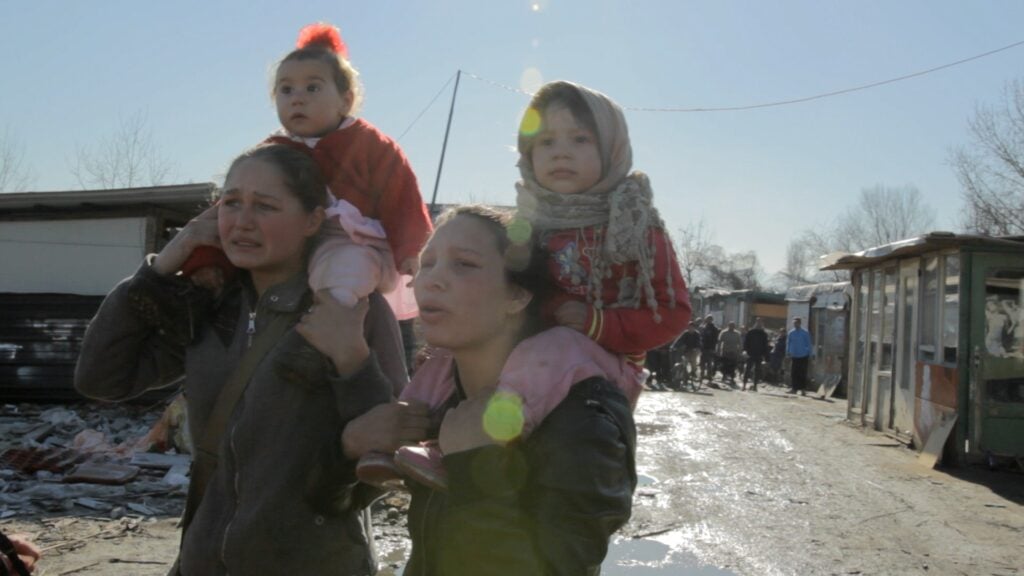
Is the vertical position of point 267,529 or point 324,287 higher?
point 324,287

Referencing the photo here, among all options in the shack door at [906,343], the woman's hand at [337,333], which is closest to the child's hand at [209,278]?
the woman's hand at [337,333]

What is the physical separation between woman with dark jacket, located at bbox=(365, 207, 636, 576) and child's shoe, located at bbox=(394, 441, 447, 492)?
0.03m

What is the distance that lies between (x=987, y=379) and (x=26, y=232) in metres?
15.1

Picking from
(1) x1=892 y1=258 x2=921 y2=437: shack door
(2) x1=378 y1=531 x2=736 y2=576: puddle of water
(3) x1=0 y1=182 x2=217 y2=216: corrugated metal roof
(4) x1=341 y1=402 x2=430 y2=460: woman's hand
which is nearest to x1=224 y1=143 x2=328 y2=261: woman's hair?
(4) x1=341 y1=402 x2=430 y2=460: woman's hand

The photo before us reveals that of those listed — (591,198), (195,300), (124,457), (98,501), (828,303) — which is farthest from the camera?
(828,303)

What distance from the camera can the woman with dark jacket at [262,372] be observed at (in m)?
1.90

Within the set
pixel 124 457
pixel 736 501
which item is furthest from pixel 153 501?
pixel 736 501

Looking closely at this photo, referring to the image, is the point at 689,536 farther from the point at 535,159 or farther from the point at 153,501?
the point at 535,159

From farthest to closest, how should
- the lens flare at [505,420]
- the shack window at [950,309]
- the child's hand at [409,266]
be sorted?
the shack window at [950,309] < the child's hand at [409,266] < the lens flare at [505,420]

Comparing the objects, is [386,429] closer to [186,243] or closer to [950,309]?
[186,243]

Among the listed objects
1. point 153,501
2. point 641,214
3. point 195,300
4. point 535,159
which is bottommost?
point 153,501

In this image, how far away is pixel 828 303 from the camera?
2505 centimetres

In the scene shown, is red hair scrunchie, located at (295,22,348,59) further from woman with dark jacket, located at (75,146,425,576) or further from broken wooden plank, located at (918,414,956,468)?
broken wooden plank, located at (918,414,956,468)

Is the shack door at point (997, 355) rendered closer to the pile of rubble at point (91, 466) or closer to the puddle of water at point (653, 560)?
the puddle of water at point (653, 560)
